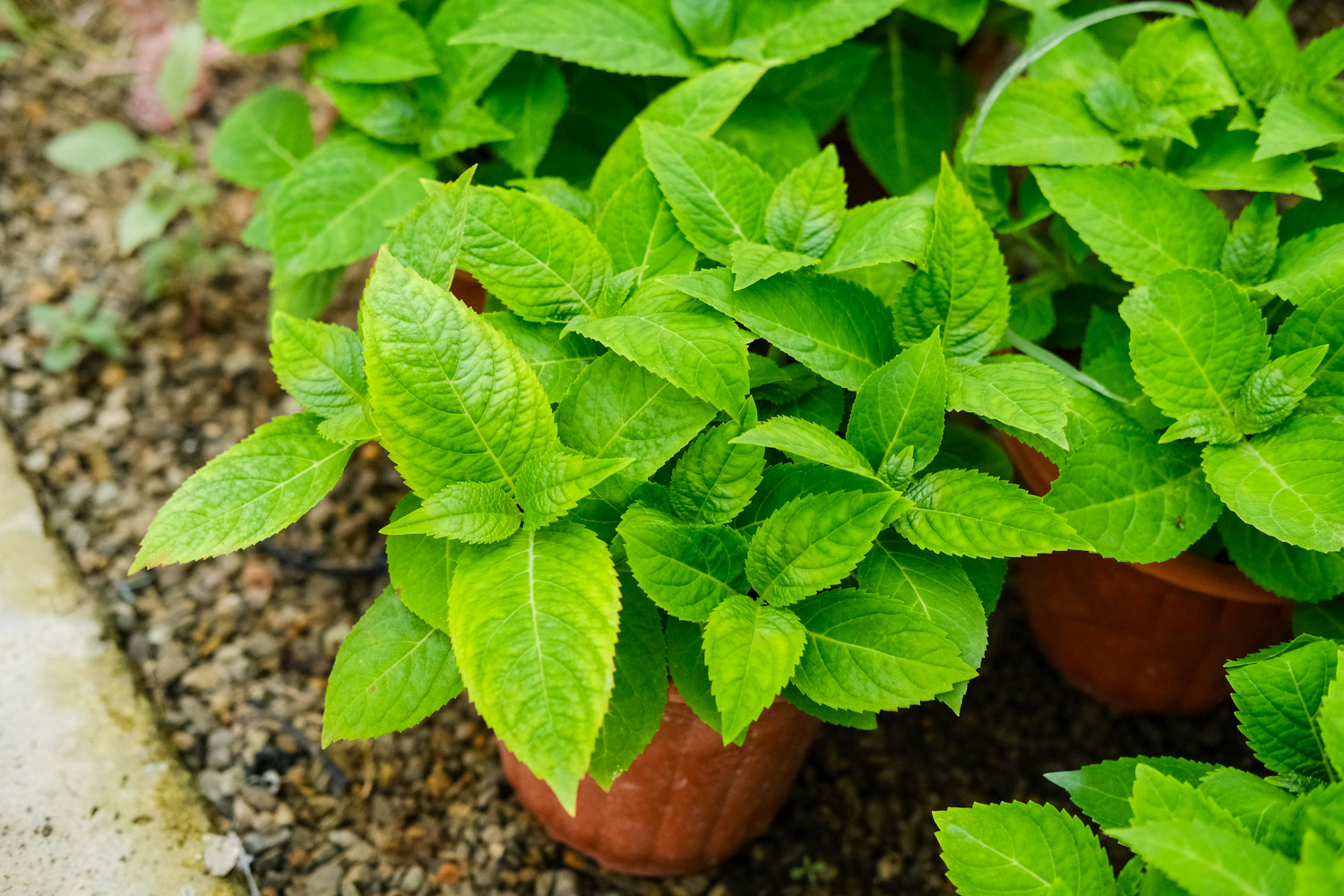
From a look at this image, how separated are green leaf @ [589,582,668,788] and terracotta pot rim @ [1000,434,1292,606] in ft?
2.01

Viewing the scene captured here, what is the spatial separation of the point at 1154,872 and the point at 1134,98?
1.09 meters

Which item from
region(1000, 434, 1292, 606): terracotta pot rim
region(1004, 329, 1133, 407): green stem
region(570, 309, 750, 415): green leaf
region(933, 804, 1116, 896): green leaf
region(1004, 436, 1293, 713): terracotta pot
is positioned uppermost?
region(570, 309, 750, 415): green leaf

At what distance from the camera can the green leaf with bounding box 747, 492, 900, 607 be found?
3.50 feet

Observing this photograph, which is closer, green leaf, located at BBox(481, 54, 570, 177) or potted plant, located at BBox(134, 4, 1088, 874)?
potted plant, located at BBox(134, 4, 1088, 874)

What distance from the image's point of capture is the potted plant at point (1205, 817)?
91 cm

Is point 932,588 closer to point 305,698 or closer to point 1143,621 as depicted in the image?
point 1143,621

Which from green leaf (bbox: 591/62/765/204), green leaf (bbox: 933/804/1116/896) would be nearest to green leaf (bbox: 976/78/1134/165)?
green leaf (bbox: 591/62/765/204)

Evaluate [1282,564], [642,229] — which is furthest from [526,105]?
[1282,564]

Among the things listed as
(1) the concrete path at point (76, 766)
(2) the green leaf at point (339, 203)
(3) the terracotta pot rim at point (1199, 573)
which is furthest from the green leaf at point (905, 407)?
(1) the concrete path at point (76, 766)

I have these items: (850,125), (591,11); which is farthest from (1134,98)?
(591,11)

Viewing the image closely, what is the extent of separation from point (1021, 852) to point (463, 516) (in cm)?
68

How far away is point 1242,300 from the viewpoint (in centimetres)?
124

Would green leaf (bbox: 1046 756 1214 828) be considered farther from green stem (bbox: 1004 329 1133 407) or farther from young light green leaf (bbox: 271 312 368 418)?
young light green leaf (bbox: 271 312 368 418)

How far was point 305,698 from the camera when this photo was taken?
1776mm
